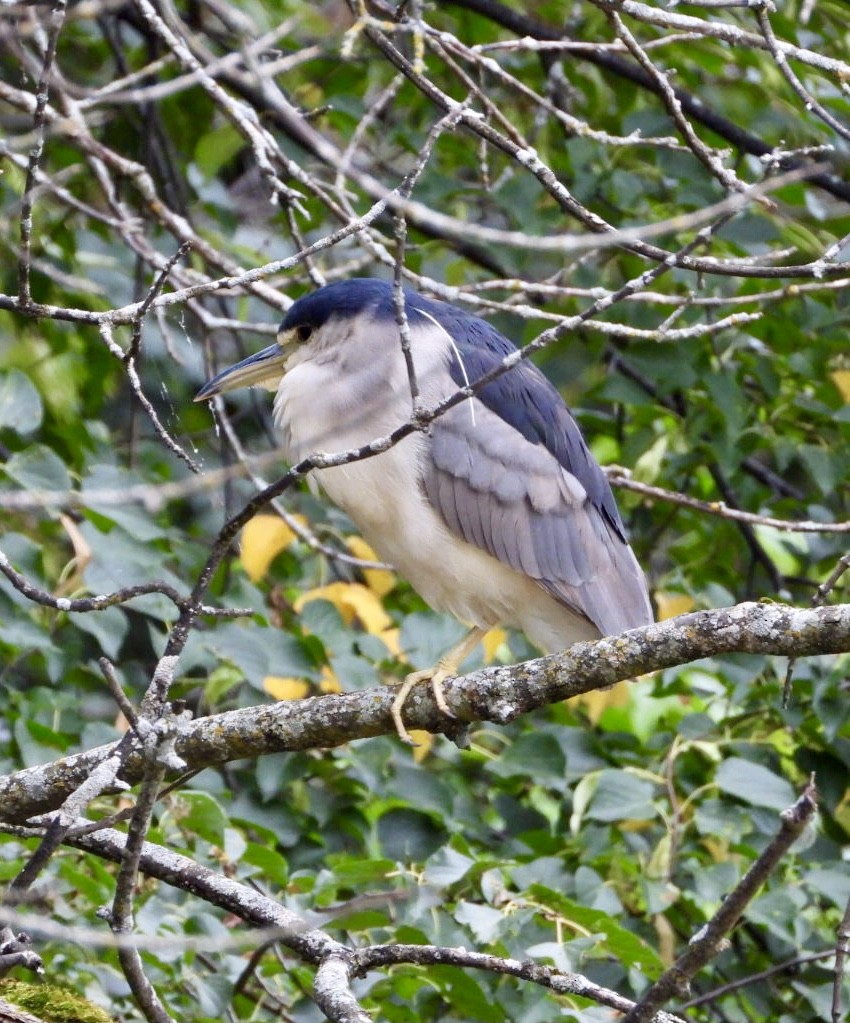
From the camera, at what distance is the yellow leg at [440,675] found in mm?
2723

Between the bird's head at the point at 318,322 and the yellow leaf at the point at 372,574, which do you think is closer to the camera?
the bird's head at the point at 318,322

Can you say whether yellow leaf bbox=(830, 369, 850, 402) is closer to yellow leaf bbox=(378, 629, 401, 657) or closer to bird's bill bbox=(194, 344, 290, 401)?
yellow leaf bbox=(378, 629, 401, 657)

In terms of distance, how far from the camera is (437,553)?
3551 millimetres

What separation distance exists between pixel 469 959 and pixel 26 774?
0.89 metres

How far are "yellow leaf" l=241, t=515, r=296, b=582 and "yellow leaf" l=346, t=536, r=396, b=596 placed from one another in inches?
15.6

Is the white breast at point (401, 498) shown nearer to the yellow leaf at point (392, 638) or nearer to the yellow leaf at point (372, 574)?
the yellow leaf at point (392, 638)

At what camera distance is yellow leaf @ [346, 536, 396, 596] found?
4.32 metres

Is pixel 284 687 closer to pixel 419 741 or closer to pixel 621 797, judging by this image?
pixel 419 741

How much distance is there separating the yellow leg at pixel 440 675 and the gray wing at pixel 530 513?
222mm

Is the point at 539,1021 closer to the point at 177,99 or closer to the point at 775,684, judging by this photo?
the point at 775,684

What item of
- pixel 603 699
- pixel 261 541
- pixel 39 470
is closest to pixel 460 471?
pixel 261 541

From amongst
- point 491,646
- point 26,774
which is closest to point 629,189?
point 491,646

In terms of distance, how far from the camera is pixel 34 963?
6.34 ft

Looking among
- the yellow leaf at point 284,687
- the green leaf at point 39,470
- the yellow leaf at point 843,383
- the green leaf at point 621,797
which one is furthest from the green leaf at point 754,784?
the green leaf at point 39,470
